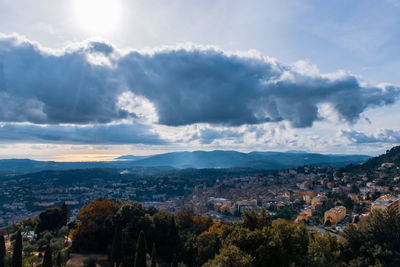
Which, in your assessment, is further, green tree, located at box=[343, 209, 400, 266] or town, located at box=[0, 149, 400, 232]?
town, located at box=[0, 149, 400, 232]

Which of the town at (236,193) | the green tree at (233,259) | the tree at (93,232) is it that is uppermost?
the green tree at (233,259)

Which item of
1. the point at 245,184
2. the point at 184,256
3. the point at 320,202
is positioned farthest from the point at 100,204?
the point at 245,184

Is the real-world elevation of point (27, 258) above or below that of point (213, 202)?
above

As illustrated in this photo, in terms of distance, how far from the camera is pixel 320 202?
172 ft

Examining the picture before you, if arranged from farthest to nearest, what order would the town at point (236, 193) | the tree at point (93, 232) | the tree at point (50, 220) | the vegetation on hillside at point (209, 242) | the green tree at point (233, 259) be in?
the town at point (236, 193)
the tree at point (50, 220)
the tree at point (93, 232)
the vegetation on hillside at point (209, 242)
the green tree at point (233, 259)

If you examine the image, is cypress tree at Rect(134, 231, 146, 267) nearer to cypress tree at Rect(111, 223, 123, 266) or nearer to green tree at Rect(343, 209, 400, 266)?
cypress tree at Rect(111, 223, 123, 266)

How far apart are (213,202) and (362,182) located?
4085 centimetres

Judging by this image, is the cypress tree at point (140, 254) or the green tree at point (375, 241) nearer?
the green tree at point (375, 241)

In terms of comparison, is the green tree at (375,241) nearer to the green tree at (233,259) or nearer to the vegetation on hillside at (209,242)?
the vegetation on hillside at (209,242)

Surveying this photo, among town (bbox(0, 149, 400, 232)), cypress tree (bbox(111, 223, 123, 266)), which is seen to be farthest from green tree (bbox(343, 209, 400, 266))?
town (bbox(0, 149, 400, 232))

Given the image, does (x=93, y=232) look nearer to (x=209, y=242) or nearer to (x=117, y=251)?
(x=117, y=251)

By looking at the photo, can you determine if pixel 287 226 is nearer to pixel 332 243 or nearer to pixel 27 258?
A: pixel 332 243

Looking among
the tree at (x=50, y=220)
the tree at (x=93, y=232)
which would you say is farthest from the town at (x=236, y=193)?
the tree at (x=50, y=220)

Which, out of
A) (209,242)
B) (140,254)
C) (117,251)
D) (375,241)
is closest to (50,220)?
(117,251)
